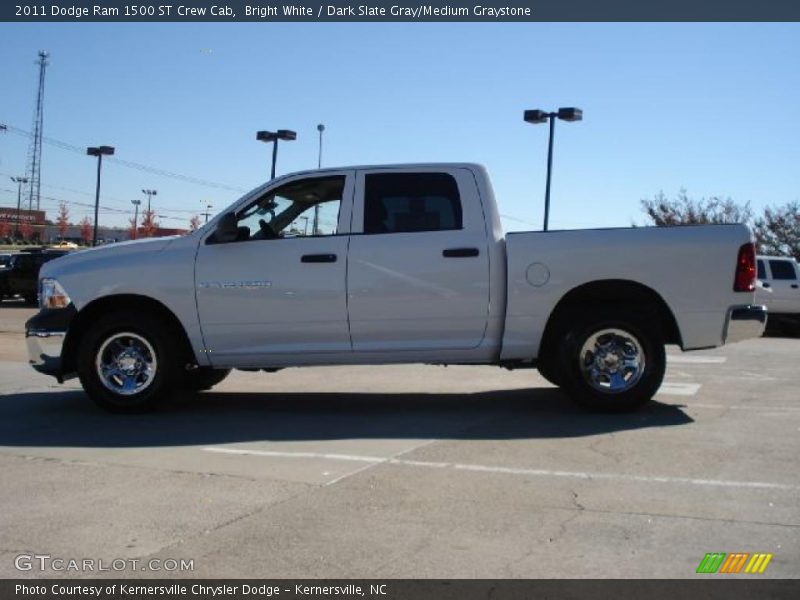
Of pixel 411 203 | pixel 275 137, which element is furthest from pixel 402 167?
pixel 275 137

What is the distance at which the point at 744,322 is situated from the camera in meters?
7.12

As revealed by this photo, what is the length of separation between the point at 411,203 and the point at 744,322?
2.94 metres

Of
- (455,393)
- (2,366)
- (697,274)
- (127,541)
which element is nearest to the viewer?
(127,541)

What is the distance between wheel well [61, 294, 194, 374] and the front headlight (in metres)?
0.18

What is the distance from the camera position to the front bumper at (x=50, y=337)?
7543 millimetres

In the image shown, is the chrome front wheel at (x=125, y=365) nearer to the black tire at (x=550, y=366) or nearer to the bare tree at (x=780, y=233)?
the black tire at (x=550, y=366)

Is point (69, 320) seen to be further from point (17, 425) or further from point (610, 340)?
point (610, 340)

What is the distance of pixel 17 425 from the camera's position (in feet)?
23.7

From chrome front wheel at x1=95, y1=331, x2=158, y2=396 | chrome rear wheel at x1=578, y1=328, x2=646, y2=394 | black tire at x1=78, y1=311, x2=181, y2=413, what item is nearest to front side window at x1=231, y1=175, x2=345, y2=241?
black tire at x1=78, y1=311, x2=181, y2=413

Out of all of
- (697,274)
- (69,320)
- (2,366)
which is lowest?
(2,366)

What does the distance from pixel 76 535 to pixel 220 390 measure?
5006mm

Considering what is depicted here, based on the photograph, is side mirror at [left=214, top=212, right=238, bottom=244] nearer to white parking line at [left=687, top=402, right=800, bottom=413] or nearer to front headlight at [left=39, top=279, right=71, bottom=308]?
front headlight at [left=39, top=279, right=71, bottom=308]

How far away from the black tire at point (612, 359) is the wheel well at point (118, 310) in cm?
330
